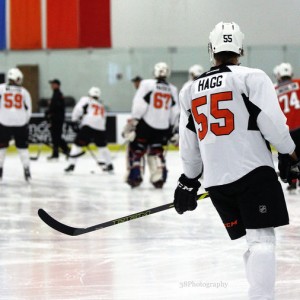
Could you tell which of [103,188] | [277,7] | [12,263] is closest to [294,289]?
[12,263]

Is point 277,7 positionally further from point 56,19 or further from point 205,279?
point 205,279

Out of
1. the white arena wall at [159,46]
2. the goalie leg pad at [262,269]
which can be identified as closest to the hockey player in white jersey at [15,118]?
the white arena wall at [159,46]

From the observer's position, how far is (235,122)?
3484 millimetres

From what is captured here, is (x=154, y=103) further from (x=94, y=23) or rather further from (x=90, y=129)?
(x=94, y=23)

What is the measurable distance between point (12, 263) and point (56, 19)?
14.1 m

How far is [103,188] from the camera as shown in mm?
9930

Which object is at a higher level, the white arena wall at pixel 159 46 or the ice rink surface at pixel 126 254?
the white arena wall at pixel 159 46

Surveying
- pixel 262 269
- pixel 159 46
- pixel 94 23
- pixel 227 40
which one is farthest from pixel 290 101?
pixel 94 23

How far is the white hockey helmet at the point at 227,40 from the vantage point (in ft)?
11.7

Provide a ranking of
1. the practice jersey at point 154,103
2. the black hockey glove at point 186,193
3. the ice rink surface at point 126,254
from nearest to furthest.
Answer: the black hockey glove at point 186,193, the ice rink surface at point 126,254, the practice jersey at point 154,103

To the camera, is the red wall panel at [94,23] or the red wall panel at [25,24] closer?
the red wall panel at [94,23]

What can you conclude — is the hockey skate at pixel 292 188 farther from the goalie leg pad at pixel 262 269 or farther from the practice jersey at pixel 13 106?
the goalie leg pad at pixel 262 269

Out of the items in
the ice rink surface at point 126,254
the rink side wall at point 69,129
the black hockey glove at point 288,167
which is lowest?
the rink side wall at point 69,129

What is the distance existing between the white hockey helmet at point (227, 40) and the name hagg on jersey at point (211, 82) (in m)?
0.12
